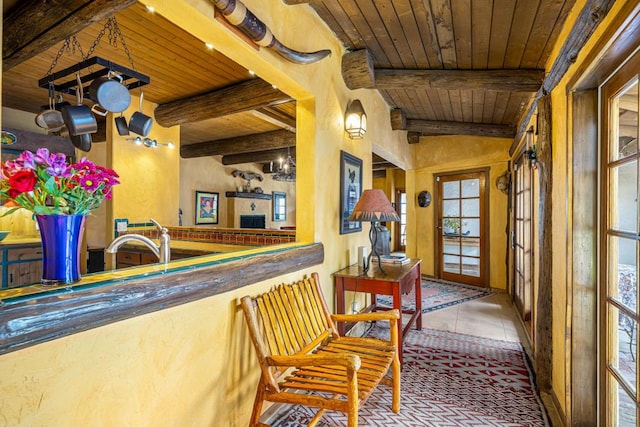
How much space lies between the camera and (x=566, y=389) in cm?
189

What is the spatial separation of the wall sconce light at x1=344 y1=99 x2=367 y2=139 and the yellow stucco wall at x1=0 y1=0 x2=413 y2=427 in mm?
89

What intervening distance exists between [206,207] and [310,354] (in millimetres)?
6203

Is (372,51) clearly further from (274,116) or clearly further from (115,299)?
(115,299)

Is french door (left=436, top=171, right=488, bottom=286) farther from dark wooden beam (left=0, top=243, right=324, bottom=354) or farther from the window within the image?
the window

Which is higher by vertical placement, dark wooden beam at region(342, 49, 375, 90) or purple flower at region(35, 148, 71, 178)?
dark wooden beam at region(342, 49, 375, 90)

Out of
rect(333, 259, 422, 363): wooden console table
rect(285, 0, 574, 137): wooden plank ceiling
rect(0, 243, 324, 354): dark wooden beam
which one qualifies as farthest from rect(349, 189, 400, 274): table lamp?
rect(285, 0, 574, 137): wooden plank ceiling

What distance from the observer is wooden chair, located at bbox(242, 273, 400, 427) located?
1.61 metres

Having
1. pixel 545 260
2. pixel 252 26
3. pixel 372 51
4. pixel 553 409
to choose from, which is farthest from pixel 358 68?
pixel 553 409

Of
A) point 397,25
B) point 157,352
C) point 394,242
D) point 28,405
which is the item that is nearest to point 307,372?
point 157,352

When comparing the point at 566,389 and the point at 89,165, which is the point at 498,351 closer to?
the point at 566,389

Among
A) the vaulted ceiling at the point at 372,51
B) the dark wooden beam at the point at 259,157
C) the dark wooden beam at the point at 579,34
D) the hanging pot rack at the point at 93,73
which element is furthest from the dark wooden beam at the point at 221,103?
the dark wooden beam at the point at 259,157

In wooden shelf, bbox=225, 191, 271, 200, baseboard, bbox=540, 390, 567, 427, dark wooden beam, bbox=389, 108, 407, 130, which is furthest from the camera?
wooden shelf, bbox=225, 191, 271, 200

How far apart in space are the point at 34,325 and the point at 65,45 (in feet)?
8.90

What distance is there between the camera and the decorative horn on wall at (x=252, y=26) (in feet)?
5.19
